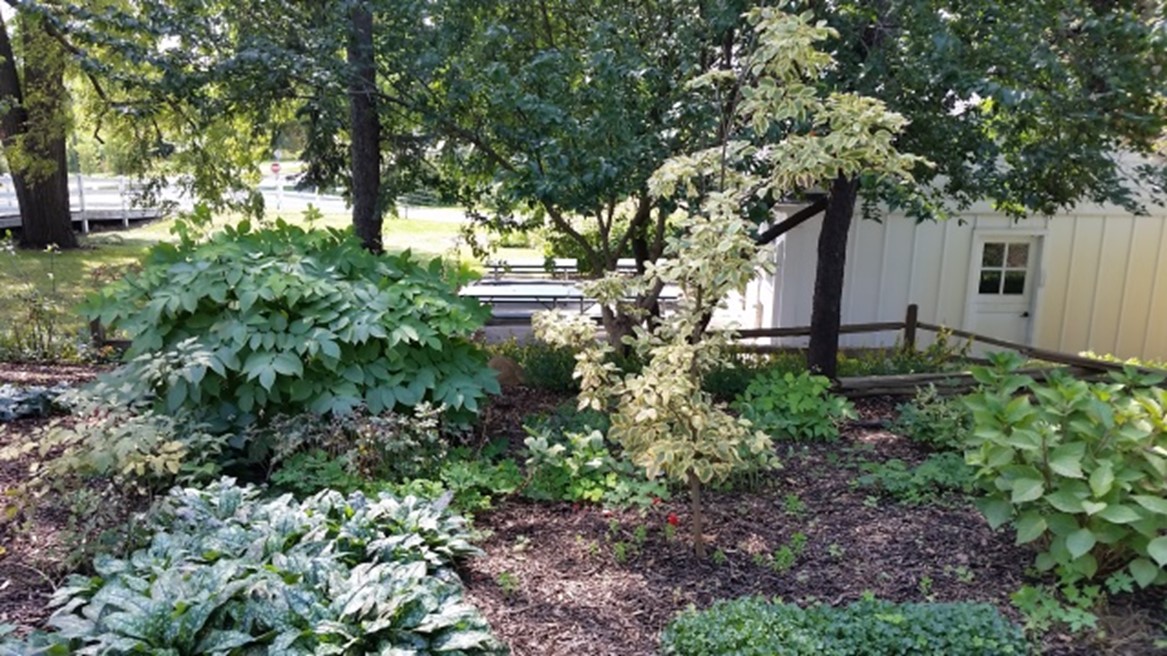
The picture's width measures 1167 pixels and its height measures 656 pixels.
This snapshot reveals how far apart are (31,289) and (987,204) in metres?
9.85

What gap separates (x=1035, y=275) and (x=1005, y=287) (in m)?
0.36

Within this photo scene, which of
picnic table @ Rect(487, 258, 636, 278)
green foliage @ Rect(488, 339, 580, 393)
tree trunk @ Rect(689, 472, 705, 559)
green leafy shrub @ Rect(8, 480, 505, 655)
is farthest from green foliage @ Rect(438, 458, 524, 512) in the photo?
picnic table @ Rect(487, 258, 636, 278)

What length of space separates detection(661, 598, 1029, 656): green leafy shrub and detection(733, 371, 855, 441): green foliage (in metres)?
2.08

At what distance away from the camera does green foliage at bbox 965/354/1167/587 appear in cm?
308

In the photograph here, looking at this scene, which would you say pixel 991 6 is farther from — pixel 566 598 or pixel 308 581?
pixel 308 581

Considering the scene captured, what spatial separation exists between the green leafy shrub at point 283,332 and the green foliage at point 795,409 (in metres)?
1.72

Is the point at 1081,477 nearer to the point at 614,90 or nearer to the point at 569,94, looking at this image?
the point at 614,90

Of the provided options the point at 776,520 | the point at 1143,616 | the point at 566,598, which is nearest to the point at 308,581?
the point at 566,598

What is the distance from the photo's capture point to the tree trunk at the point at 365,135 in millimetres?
6164

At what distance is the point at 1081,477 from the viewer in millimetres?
3113

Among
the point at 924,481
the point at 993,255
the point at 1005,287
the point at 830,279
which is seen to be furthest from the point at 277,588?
the point at 1005,287

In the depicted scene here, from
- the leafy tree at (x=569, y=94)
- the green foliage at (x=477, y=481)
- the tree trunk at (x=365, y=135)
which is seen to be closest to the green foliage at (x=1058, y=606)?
the green foliage at (x=477, y=481)

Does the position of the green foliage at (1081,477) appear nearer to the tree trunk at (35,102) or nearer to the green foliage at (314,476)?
the green foliage at (314,476)

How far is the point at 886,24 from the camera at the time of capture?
508 cm
